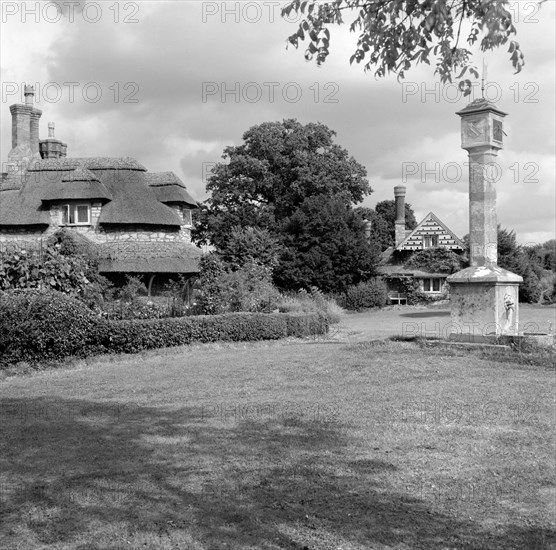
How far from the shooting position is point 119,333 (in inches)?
678

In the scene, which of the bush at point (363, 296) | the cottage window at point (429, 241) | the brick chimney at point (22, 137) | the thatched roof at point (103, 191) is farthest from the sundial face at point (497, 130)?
the cottage window at point (429, 241)

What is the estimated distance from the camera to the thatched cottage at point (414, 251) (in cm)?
4638

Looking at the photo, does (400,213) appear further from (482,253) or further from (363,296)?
(482,253)

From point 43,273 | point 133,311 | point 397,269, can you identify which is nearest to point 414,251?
point 397,269

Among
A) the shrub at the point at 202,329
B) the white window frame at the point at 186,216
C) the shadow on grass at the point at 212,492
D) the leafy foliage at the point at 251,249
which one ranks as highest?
the white window frame at the point at 186,216

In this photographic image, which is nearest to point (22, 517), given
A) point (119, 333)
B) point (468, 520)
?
point (468, 520)

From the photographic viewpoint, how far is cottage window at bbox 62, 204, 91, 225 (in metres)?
34.0

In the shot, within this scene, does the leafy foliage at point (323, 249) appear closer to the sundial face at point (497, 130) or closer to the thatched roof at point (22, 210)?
A: the thatched roof at point (22, 210)

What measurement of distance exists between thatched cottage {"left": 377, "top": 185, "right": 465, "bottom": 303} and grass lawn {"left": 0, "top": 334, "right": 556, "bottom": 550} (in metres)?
34.4

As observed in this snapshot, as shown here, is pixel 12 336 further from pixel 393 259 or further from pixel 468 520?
pixel 393 259

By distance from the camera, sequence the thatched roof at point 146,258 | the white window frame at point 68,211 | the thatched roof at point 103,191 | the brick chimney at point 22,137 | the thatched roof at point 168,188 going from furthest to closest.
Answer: the brick chimney at point 22,137 < the thatched roof at point 168,188 < the white window frame at point 68,211 < the thatched roof at point 103,191 < the thatched roof at point 146,258

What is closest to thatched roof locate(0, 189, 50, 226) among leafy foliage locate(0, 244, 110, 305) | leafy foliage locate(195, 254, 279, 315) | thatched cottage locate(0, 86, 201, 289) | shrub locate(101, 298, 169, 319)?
thatched cottage locate(0, 86, 201, 289)

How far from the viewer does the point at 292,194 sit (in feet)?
155

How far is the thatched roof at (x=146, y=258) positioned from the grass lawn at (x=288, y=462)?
1923 centimetres
